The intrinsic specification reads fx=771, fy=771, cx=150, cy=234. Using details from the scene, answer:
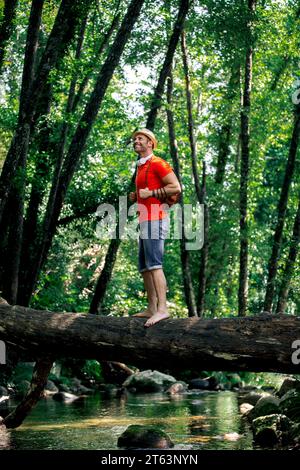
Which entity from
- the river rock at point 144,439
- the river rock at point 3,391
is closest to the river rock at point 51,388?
the river rock at point 3,391

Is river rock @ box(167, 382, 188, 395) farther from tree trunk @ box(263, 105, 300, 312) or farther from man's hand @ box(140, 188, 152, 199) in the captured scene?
man's hand @ box(140, 188, 152, 199)

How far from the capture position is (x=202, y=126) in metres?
28.2

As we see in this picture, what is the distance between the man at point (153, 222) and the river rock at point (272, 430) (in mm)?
4267

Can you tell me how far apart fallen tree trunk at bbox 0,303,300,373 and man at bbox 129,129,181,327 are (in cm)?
52

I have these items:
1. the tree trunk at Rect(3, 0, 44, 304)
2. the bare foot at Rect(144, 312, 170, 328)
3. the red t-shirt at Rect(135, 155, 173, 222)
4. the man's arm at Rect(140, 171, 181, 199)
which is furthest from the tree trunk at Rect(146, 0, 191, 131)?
the bare foot at Rect(144, 312, 170, 328)

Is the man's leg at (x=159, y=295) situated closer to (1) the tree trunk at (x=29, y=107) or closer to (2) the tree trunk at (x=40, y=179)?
(1) the tree trunk at (x=29, y=107)

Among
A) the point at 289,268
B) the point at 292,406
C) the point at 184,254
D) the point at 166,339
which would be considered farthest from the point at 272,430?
the point at 184,254

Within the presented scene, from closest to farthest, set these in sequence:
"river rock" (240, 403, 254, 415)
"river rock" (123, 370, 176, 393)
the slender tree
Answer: the slender tree → "river rock" (240, 403, 254, 415) → "river rock" (123, 370, 176, 393)

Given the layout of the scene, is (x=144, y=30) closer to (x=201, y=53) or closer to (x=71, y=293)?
(x=201, y=53)

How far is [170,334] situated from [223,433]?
18.5ft

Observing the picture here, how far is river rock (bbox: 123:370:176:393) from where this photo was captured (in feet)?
67.3

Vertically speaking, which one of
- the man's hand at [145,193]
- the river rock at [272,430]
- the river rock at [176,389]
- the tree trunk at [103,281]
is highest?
the man's hand at [145,193]

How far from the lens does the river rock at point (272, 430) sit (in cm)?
1125

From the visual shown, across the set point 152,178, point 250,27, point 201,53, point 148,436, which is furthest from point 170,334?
point 201,53
